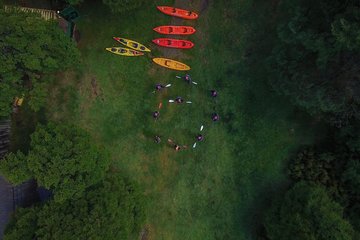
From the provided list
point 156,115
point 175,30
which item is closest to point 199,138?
point 156,115

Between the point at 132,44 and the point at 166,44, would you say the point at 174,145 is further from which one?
the point at 132,44

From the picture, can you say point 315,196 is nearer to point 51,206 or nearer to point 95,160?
point 95,160

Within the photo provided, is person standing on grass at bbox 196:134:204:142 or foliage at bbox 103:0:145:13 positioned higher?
foliage at bbox 103:0:145:13

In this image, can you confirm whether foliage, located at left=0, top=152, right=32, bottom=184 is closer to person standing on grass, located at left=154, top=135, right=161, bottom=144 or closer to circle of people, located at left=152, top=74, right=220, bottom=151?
person standing on grass, located at left=154, top=135, right=161, bottom=144

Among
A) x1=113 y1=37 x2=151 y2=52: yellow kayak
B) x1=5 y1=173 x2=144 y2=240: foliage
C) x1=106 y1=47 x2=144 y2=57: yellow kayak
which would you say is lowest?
x1=5 y1=173 x2=144 y2=240: foliage

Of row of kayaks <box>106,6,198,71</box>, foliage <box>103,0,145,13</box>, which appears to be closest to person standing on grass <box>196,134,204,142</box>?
row of kayaks <box>106,6,198,71</box>

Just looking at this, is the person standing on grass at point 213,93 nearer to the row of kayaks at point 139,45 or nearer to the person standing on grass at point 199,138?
the person standing on grass at point 199,138

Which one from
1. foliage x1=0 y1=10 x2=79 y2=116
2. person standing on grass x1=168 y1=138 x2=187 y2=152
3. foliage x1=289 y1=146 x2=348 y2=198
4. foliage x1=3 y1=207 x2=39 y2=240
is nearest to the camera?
foliage x1=0 y1=10 x2=79 y2=116

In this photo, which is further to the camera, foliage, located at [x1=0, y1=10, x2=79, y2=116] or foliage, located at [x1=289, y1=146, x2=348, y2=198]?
foliage, located at [x1=289, y1=146, x2=348, y2=198]

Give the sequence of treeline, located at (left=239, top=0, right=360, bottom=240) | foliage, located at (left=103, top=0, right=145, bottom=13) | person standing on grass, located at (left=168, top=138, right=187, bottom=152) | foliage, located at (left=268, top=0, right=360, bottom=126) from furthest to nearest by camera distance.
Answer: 1. person standing on grass, located at (left=168, top=138, right=187, bottom=152)
2. foliage, located at (left=103, top=0, right=145, bottom=13)
3. treeline, located at (left=239, top=0, right=360, bottom=240)
4. foliage, located at (left=268, top=0, right=360, bottom=126)
